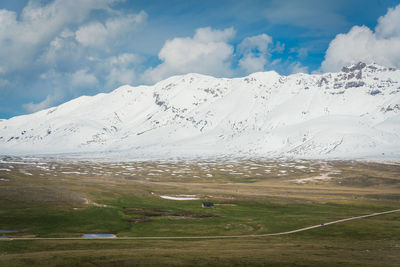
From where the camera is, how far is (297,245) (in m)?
61.0

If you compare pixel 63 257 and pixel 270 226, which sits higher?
pixel 63 257

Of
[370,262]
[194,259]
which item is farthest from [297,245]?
[194,259]

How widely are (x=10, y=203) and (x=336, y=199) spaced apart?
107680 millimetres

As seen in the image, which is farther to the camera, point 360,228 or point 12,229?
point 360,228

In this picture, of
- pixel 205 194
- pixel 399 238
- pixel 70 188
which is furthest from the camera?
pixel 205 194

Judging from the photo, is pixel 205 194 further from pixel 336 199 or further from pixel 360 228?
pixel 360 228

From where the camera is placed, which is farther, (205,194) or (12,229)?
(205,194)

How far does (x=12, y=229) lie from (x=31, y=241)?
1733 centimetres

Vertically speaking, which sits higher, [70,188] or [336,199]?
[70,188]

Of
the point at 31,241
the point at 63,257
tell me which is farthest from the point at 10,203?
the point at 63,257

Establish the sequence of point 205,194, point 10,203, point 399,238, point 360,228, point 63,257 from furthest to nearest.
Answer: point 205,194
point 10,203
point 360,228
point 399,238
point 63,257

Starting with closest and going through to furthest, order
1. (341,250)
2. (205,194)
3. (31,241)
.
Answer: (341,250) → (31,241) → (205,194)

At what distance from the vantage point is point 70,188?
128m

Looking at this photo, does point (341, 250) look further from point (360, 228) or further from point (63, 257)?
point (63, 257)
